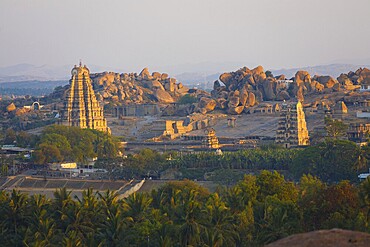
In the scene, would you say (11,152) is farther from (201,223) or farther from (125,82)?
(125,82)

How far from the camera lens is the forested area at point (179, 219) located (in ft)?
114

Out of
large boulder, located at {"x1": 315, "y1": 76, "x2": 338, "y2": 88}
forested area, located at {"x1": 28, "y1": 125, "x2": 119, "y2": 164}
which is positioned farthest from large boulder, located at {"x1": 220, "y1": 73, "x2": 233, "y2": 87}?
forested area, located at {"x1": 28, "y1": 125, "x2": 119, "y2": 164}

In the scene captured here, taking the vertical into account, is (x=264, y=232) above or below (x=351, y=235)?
below

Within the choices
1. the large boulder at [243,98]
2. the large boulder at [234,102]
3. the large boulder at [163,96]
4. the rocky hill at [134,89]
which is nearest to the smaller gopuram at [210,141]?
the large boulder at [234,102]

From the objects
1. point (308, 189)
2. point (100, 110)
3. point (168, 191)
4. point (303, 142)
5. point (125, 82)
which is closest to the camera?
point (308, 189)

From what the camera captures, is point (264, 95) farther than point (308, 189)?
Yes

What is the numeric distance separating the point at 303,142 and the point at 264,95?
124 ft

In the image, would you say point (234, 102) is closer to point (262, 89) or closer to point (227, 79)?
point (262, 89)

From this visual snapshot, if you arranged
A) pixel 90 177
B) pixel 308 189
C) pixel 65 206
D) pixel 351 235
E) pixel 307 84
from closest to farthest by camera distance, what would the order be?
pixel 351 235 → pixel 65 206 → pixel 308 189 → pixel 90 177 → pixel 307 84

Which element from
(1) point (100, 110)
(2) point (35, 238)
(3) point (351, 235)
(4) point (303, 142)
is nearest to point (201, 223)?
(2) point (35, 238)

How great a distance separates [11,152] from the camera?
8725 centimetres

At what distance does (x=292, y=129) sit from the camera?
3369 inches

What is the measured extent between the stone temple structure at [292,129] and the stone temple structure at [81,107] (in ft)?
70.1

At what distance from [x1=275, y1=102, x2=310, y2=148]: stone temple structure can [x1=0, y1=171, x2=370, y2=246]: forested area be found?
4292 cm
